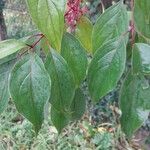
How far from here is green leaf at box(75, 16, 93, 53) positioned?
54 cm

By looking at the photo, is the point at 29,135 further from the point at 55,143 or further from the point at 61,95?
the point at 61,95

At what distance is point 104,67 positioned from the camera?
0.43 meters

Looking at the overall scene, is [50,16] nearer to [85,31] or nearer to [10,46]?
[10,46]

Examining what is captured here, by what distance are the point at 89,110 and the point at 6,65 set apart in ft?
10.7

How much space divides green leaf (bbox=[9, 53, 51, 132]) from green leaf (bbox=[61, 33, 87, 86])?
0.18ft

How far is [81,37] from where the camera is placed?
55 centimetres

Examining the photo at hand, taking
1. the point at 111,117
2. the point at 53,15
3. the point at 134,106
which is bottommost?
the point at 111,117

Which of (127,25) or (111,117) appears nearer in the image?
(127,25)

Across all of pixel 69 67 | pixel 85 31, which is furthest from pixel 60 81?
pixel 85 31

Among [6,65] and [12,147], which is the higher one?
[6,65]

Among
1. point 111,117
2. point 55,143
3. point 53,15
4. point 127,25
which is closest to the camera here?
point 53,15

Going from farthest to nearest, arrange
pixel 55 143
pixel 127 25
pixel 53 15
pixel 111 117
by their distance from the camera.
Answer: pixel 111 117, pixel 55 143, pixel 127 25, pixel 53 15

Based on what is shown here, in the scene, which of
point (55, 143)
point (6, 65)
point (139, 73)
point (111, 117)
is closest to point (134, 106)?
point (139, 73)

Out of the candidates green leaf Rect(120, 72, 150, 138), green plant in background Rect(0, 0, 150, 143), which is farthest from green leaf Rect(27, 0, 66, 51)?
green leaf Rect(120, 72, 150, 138)
